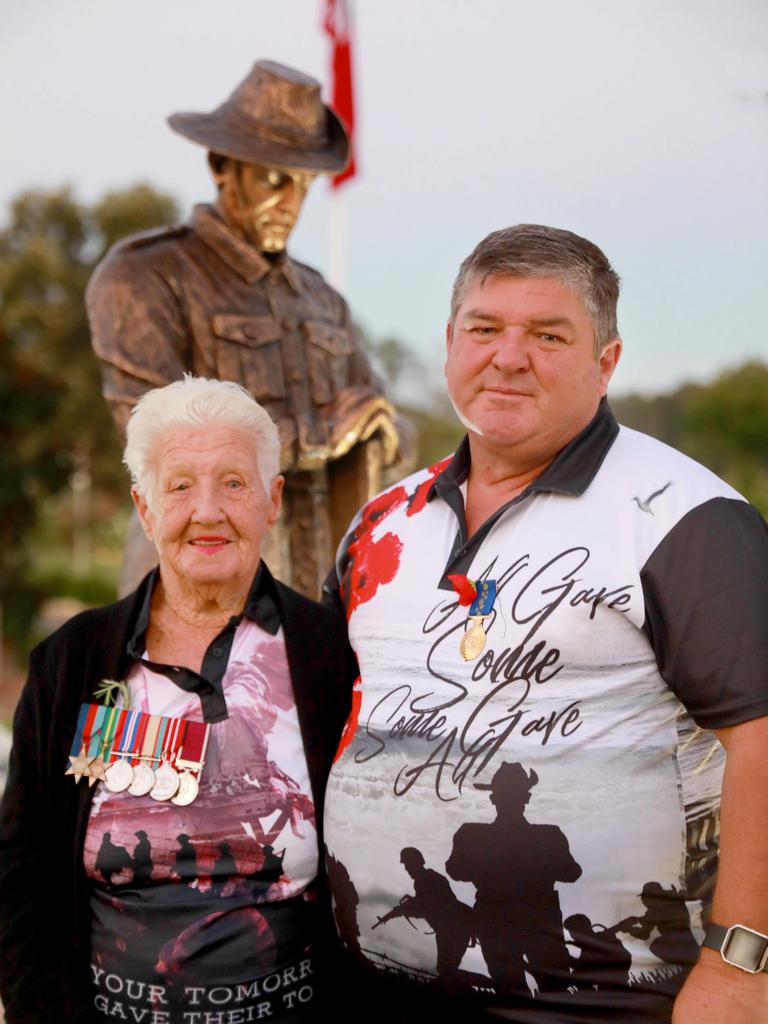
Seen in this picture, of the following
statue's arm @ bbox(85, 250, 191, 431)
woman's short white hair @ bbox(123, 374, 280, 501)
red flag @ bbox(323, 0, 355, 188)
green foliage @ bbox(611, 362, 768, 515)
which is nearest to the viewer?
woman's short white hair @ bbox(123, 374, 280, 501)

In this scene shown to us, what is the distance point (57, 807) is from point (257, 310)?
1.80 metres

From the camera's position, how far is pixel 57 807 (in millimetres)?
2088

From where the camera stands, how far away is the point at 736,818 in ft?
5.74

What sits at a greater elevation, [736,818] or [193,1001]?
[736,818]

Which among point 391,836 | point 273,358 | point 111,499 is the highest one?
point 273,358

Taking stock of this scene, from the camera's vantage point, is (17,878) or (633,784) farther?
(17,878)

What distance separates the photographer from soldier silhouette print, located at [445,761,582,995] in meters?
1.84

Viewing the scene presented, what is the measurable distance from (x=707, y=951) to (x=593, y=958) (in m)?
0.19

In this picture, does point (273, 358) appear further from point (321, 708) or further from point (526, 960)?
point (526, 960)

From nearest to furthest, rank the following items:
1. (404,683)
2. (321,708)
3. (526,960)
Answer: (526,960) → (404,683) → (321,708)

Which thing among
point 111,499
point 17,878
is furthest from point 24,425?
point 17,878

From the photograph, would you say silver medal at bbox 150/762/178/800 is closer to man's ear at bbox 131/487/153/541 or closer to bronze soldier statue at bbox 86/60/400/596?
man's ear at bbox 131/487/153/541

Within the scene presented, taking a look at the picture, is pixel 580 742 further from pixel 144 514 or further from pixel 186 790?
pixel 144 514

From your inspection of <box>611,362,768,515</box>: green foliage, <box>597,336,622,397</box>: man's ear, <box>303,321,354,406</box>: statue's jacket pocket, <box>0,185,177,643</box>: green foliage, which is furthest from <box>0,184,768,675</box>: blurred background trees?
<box>597,336,622,397</box>: man's ear
